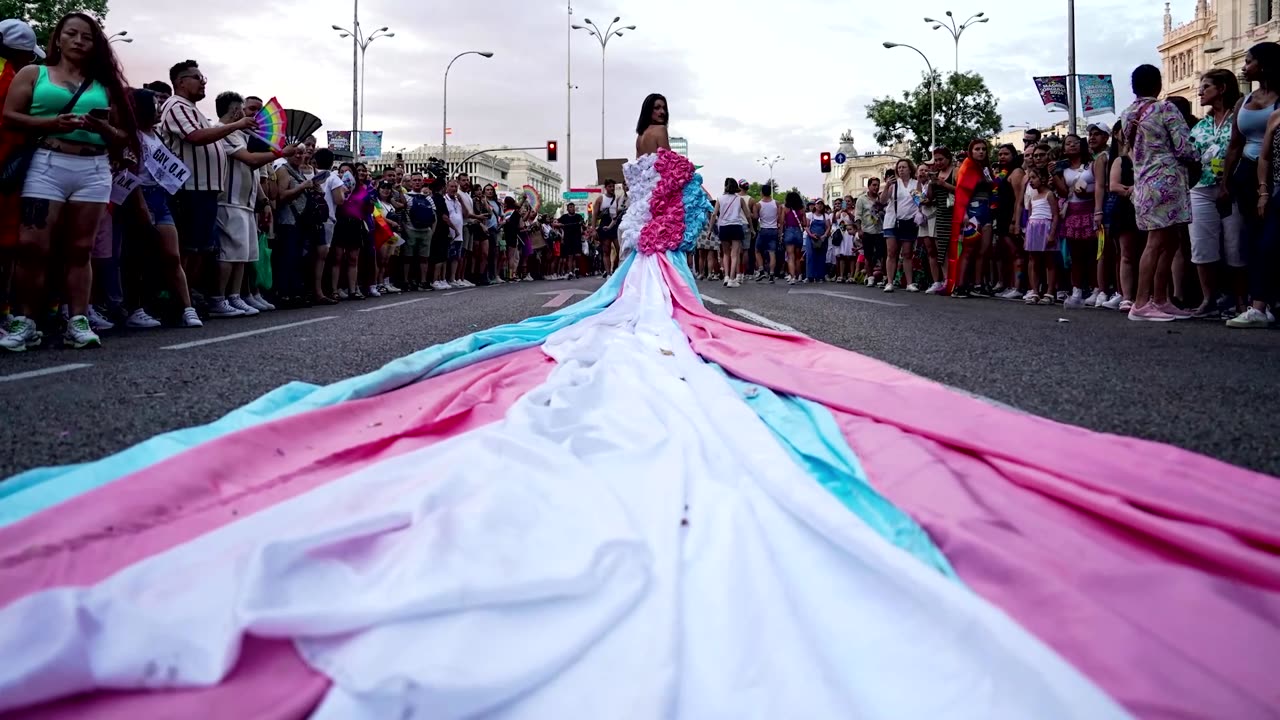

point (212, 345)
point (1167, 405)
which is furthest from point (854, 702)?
point (212, 345)

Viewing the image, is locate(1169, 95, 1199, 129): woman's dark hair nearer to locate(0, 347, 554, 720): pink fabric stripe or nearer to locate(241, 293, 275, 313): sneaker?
locate(0, 347, 554, 720): pink fabric stripe

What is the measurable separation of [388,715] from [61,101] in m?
6.38

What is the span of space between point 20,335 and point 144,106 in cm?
268

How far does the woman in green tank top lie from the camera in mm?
5844

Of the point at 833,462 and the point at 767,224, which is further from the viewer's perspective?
the point at 767,224

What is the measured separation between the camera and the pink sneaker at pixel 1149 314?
25.2 feet

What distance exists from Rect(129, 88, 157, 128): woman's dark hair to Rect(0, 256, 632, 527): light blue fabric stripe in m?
4.49

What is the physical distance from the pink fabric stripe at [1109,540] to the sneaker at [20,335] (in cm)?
579

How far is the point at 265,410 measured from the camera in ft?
10.2

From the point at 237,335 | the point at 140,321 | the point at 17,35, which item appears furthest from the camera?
the point at 140,321

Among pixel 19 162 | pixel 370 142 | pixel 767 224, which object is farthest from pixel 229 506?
pixel 370 142

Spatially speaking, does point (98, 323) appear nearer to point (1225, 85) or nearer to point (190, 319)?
point (190, 319)

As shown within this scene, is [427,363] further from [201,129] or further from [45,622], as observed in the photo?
[201,129]

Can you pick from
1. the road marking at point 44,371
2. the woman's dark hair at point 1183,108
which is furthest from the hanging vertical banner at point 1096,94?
the road marking at point 44,371
